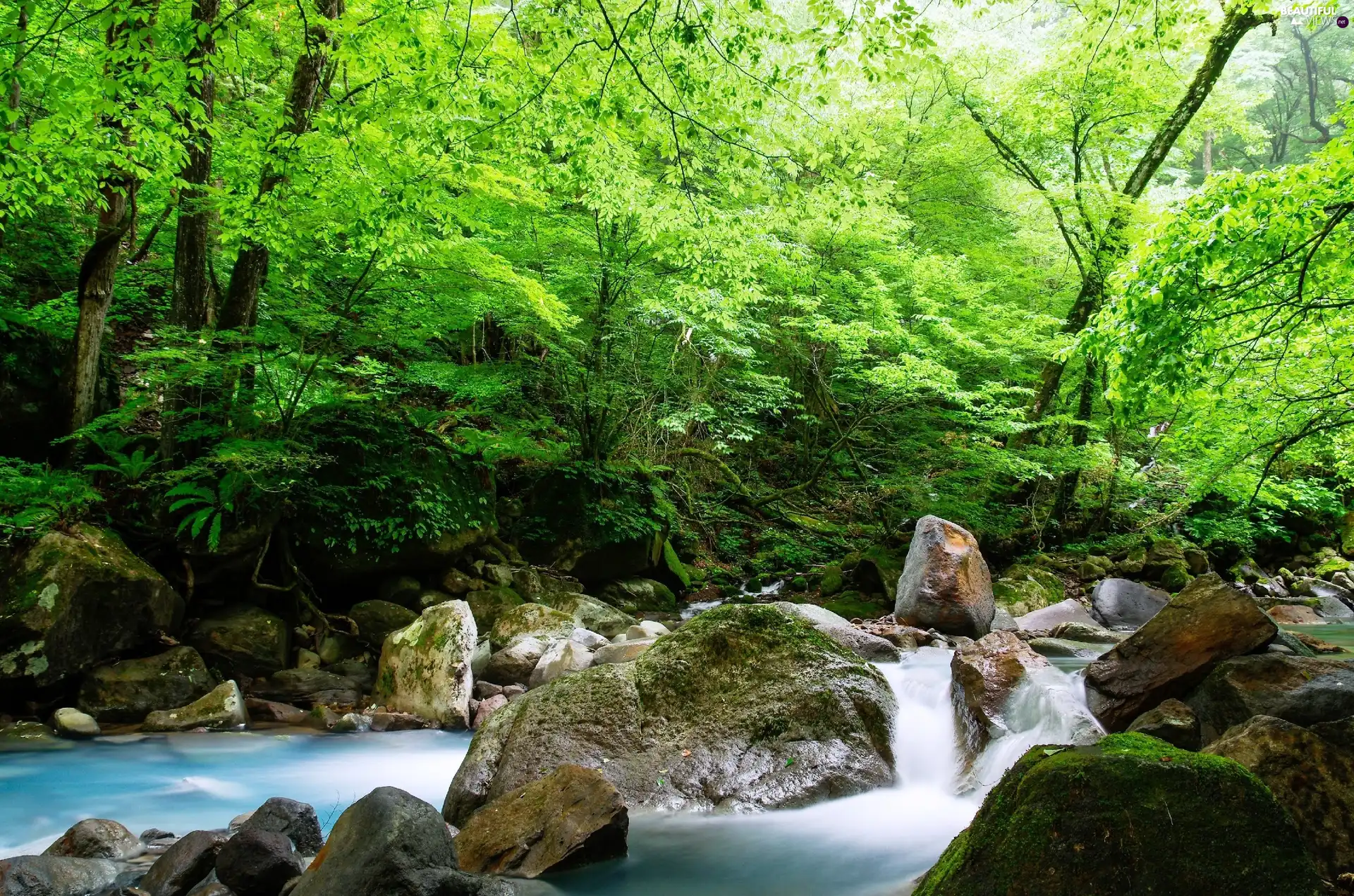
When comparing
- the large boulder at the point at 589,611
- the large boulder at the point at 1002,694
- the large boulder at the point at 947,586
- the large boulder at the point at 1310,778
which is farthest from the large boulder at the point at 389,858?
the large boulder at the point at 947,586

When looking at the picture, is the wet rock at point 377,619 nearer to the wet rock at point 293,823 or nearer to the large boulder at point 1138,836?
the wet rock at point 293,823

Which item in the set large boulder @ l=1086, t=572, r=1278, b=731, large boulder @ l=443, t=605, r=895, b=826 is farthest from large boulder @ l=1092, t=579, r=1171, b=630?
large boulder @ l=443, t=605, r=895, b=826

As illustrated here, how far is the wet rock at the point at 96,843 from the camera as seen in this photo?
4379 mm

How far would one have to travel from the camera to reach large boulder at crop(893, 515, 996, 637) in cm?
1001

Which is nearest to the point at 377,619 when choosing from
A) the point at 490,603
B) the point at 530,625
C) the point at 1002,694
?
the point at 490,603

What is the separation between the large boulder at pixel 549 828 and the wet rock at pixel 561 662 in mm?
3285

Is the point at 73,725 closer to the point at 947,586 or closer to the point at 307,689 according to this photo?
the point at 307,689

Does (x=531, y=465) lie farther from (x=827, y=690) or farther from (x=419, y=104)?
(x=827, y=690)

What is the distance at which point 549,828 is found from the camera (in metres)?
4.18

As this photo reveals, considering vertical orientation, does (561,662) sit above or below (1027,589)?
below

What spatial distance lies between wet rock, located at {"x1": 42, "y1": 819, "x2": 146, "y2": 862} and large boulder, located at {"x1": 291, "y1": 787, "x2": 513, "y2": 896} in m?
1.87

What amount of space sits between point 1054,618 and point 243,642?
10.5 meters

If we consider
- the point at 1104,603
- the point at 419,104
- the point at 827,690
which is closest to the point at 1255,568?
the point at 1104,603

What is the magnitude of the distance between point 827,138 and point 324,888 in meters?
6.10
